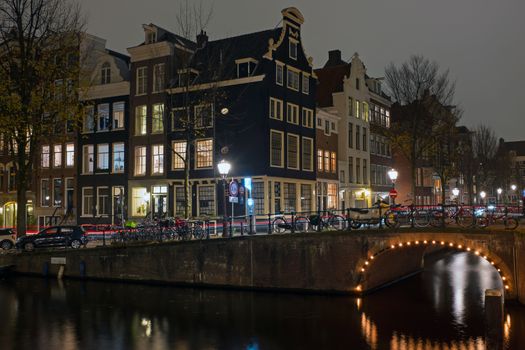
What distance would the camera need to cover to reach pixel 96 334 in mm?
19641

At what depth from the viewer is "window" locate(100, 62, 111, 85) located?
49.2 m

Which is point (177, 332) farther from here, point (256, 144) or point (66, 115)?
point (256, 144)

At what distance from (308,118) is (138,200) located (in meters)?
15.8

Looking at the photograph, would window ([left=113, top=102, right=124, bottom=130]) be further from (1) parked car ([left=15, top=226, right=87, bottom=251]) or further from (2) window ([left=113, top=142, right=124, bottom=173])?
(1) parked car ([left=15, top=226, right=87, bottom=251])

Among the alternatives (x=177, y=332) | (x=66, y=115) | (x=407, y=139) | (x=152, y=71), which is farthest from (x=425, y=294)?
(x=152, y=71)

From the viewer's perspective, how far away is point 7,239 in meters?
37.5

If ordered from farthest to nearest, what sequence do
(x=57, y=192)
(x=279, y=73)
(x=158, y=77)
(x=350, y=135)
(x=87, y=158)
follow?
(x=350, y=135)
(x=57, y=192)
(x=87, y=158)
(x=158, y=77)
(x=279, y=73)

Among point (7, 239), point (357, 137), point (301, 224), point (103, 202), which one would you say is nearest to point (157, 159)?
point (103, 202)

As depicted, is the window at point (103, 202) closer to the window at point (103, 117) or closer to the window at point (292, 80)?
the window at point (103, 117)

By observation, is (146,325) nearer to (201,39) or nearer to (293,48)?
(293,48)

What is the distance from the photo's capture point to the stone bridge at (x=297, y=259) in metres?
23.5

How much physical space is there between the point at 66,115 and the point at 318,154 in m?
22.8

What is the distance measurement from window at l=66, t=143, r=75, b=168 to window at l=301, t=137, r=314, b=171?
20.7 metres

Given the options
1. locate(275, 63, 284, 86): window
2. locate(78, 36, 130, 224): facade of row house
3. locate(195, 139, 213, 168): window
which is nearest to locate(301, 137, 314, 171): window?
locate(275, 63, 284, 86): window
